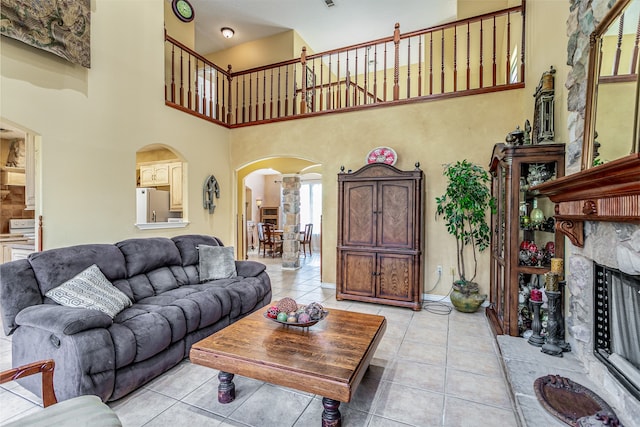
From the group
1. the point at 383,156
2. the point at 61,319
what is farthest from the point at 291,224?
the point at 61,319

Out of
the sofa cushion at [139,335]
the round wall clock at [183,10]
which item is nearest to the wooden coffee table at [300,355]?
the sofa cushion at [139,335]

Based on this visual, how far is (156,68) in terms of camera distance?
Result: 13.9 feet

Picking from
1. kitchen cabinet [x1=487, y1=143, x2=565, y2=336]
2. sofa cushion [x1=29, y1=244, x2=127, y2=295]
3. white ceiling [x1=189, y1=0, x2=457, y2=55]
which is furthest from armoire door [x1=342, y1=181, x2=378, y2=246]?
white ceiling [x1=189, y1=0, x2=457, y2=55]

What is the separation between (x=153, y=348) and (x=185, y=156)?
3.34m

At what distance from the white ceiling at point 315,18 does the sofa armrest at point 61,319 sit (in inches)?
224

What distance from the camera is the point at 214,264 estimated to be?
3512mm

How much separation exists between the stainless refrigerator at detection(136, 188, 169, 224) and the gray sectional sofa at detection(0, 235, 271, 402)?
1938 millimetres

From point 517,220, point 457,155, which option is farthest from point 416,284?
point 457,155

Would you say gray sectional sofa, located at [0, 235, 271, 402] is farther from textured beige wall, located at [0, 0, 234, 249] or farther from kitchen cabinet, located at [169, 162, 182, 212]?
kitchen cabinet, located at [169, 162, 182, 212]

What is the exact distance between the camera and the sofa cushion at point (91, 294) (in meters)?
2.16

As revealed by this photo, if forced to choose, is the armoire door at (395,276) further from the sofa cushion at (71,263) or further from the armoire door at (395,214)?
the sofa cushion at (71,263)

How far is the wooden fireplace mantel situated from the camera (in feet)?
4.08

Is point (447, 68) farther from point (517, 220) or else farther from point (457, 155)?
point (517, 220)

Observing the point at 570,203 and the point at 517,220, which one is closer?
the point at 570,203
